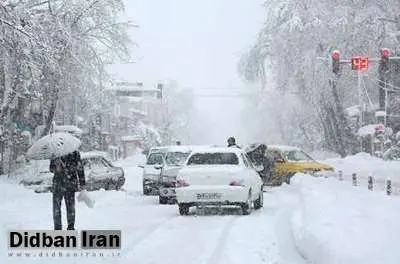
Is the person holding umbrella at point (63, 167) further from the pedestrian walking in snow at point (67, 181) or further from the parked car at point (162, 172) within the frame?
the parked car at point (162, 172)

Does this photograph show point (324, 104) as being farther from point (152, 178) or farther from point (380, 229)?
point (380, 229)

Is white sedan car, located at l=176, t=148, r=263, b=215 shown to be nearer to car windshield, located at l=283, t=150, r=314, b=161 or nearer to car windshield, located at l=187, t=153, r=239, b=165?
car windshield, located at l=187, t=153, r=239, b=165

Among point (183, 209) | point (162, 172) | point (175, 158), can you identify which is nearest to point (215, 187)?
point (183, 209)

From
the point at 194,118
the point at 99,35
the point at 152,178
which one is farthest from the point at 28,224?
the point at 194,118

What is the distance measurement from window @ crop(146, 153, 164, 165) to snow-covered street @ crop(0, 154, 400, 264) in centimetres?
414

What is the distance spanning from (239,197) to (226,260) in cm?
643

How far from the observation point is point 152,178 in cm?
2445

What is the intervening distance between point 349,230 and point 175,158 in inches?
553

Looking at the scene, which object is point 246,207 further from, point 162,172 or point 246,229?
point 162,172

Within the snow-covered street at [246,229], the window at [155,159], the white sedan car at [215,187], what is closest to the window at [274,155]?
the window at [155,159]

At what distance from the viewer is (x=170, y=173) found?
22.2m

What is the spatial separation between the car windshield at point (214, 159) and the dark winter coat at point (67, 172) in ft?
18.1

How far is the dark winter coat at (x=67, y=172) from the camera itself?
40.8 feet

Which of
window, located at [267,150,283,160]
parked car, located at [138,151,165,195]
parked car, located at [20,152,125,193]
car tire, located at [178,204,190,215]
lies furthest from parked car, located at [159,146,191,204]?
window, located at [267,150,283,160]
